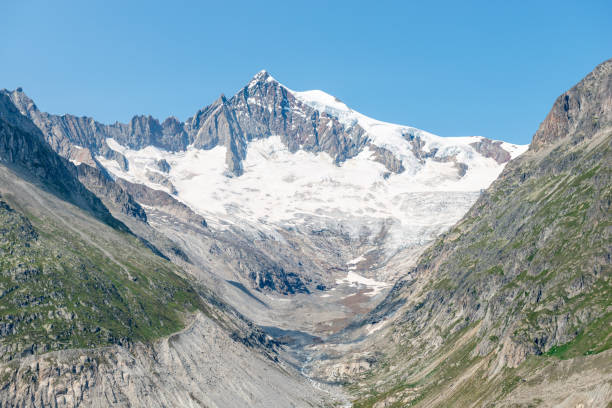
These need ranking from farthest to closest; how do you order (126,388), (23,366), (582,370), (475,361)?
(475,361) < (126,388) < (23,366) < (582,370)

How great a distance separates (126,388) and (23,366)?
27961 millimetres

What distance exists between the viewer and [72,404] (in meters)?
163

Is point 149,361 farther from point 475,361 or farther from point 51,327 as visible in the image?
point 475,361

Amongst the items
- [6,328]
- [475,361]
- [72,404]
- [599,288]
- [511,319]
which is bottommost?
[72,404]

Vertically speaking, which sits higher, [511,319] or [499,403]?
[511,319]

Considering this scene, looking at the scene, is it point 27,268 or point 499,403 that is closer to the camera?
point 499,403

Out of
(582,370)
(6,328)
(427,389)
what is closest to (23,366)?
(6,328)

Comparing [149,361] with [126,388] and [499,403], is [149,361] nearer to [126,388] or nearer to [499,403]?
[126,388]

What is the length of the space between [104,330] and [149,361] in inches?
649

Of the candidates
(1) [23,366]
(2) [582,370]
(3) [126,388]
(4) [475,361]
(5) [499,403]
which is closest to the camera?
(2) [582,370]

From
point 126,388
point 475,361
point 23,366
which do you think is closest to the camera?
point 23,366

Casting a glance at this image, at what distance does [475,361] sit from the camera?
18912 cm

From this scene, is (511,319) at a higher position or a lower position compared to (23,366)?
higher

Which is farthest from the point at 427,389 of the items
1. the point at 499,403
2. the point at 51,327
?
the point at 51,327
